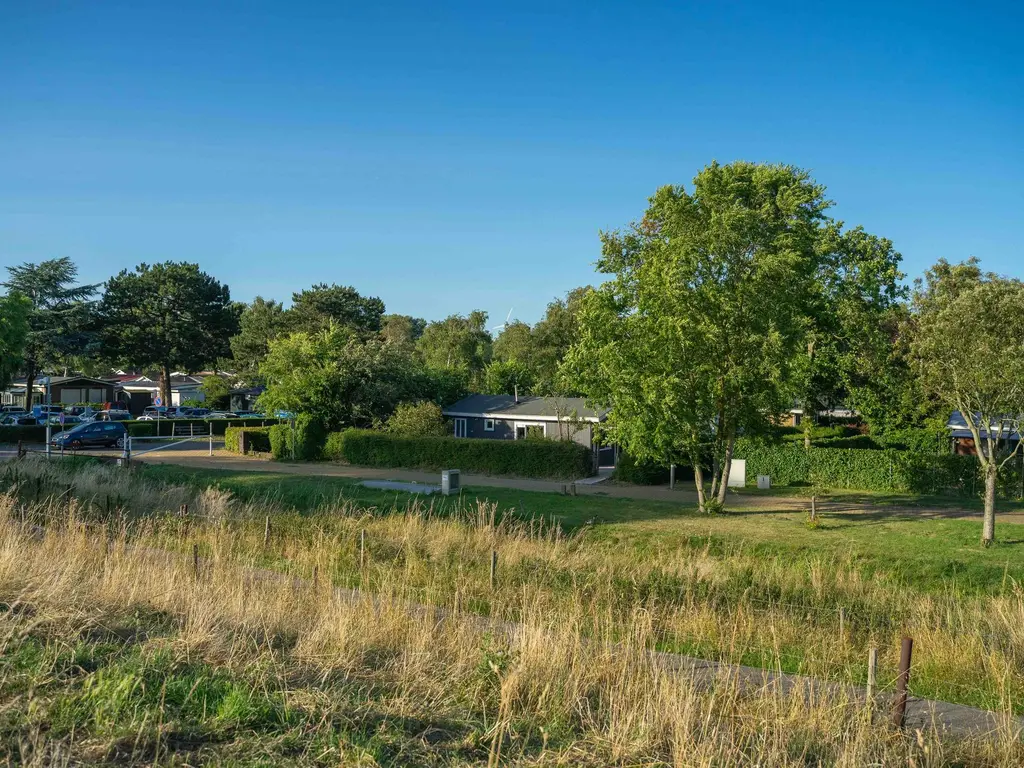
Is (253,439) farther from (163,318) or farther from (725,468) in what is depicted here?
(163,318)

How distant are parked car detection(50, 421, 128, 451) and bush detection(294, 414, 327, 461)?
29.9ft

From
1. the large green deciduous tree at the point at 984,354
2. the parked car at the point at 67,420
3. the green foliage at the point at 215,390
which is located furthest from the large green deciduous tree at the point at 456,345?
the large green deciduous tree at the point at 984,354

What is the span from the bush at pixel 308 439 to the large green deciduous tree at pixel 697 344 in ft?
54.0

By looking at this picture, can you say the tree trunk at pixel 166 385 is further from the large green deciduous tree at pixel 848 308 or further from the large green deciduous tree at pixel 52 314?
the large green deciduous tree at pixel 848 308

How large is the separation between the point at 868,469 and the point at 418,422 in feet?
56.4

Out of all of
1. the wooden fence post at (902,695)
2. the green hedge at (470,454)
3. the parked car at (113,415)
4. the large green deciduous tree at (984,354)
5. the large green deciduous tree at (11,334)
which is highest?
the large green deciduous tree at (11,334)

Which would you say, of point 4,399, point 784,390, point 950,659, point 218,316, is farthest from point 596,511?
point 4,399

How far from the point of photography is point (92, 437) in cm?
4038

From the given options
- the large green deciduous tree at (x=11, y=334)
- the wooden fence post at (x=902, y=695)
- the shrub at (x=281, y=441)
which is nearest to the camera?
the wooden fence post at (x=902, y=695)

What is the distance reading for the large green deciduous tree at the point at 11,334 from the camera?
47219 millimetres

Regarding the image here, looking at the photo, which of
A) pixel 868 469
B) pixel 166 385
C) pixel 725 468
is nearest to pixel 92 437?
pixel 166 385

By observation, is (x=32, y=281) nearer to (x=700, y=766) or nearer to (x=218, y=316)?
(x=218, y=316)

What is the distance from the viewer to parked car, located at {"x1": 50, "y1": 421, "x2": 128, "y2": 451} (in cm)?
3975

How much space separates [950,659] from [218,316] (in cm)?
6698
